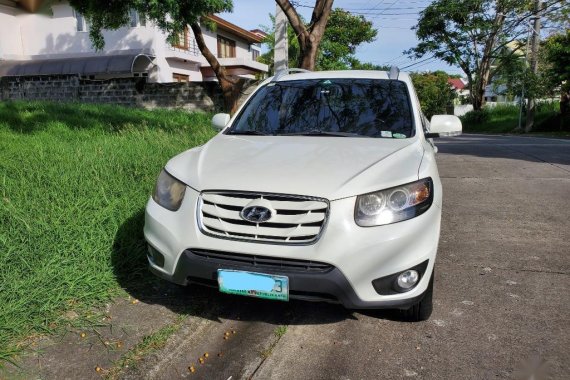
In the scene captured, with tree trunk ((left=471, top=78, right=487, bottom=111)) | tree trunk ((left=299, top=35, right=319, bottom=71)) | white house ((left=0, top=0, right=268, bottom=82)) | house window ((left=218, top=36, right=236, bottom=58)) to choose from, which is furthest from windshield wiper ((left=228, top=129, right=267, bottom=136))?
tree trunk ((left=471, top=78, right=487, bottom=111))

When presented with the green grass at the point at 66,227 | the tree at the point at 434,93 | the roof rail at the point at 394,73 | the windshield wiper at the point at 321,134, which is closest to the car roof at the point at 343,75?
the roof rail at the point at 394,73

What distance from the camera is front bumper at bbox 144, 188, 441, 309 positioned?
94.7 inches

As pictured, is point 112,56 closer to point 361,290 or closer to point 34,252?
point 34,252

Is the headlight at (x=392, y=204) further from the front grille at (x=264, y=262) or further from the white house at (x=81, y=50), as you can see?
the white house at (x=81, y=50)

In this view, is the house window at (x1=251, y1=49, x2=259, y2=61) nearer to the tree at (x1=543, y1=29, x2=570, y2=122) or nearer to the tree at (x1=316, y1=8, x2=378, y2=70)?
the tree at (x1=316, y1=8, x2=378, y2=70)

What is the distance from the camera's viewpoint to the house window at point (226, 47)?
29.5 metres

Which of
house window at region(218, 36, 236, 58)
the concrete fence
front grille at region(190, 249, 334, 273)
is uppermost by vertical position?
house window at region(218, 36, 236, 58)

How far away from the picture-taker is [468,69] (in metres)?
32.0

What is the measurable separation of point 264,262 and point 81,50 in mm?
24704

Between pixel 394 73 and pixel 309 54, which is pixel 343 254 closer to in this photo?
pixel 394 73

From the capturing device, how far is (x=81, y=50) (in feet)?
77.8

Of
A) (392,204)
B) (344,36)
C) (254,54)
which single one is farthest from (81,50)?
(392,204)

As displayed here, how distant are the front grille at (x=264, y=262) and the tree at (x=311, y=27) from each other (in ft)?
27.8

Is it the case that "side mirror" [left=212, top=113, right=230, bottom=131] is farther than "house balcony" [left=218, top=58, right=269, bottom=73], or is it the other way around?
"house balcony" [left=218, top=58, right=269, bottom=73]
